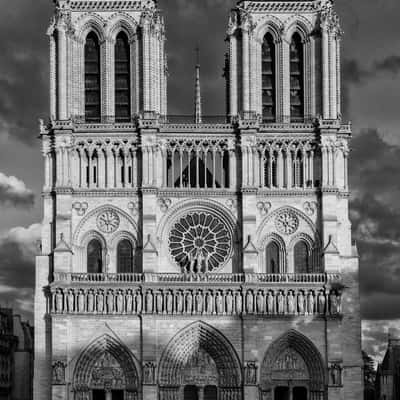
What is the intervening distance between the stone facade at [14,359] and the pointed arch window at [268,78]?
27.7 metres

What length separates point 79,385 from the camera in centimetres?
7594

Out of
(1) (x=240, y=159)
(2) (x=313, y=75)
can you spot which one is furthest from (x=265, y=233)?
(2) (x=313, y=75)

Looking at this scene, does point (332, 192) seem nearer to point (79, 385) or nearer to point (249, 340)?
point (249, 340)

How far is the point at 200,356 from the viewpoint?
7694 centimetres

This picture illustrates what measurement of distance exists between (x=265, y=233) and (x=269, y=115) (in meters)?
7.30

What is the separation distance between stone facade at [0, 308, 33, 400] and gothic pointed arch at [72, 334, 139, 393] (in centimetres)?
1962

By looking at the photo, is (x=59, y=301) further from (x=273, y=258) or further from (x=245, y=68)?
(x=245, y=68)

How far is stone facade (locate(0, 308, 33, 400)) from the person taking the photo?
95625 mm

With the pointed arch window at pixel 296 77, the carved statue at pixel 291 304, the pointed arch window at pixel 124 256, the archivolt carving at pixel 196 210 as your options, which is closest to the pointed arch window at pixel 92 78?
the archivolt carving at pixel 196 210

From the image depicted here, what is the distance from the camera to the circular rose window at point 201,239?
7869cm

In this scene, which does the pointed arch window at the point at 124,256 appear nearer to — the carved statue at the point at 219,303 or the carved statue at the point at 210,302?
the carved statue at the point at 210,302

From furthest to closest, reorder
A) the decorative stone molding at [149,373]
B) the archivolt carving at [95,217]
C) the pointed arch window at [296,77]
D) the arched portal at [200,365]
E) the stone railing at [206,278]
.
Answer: the pointed arch window at [296,77] → the archivolt carving at [95,217] → the stone railing at [206,278] → the arched portal at [200,365] → the decorative stone molding at [149,373]

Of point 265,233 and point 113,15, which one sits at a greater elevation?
point 113,15

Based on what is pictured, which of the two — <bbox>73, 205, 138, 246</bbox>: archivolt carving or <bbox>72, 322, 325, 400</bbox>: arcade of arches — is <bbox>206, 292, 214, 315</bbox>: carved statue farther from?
<bbox>73, 205, 138, 246</bbox>: archivolt carving
